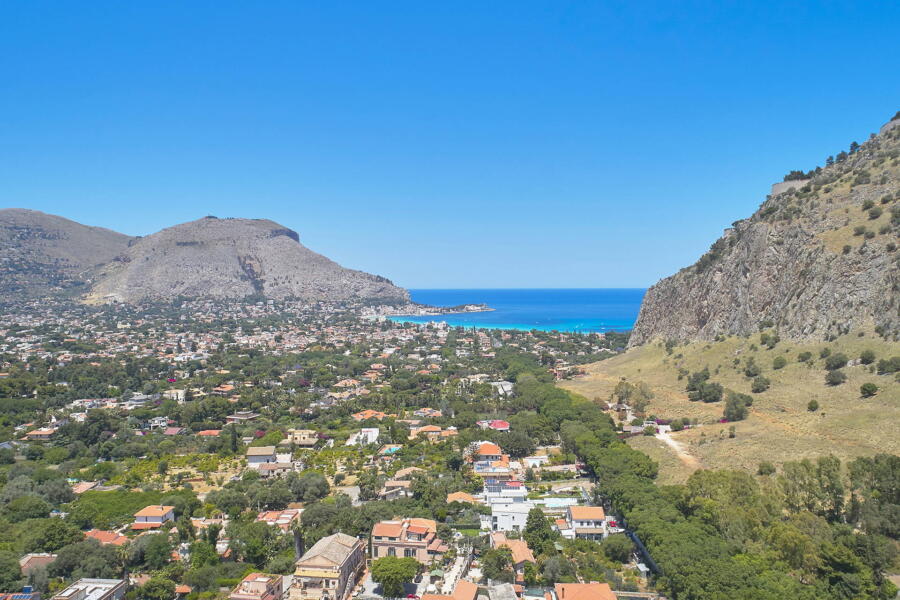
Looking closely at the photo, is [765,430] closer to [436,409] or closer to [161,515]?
[436,409]

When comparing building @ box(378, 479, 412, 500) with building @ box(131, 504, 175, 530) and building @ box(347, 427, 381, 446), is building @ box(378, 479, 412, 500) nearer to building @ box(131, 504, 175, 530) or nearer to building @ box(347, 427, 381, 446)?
building @ box(131, 504, 175, 530)

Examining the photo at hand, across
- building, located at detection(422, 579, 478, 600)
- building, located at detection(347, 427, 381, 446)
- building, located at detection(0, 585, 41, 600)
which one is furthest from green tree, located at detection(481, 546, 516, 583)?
building, located at detection(347, 427, 381, 446)

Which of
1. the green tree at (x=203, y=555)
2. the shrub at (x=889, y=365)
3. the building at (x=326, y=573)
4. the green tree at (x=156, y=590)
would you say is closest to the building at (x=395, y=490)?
the building at (x=326, y=573)

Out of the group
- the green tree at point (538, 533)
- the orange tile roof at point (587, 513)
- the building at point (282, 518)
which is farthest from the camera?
the building at point (282, 518)

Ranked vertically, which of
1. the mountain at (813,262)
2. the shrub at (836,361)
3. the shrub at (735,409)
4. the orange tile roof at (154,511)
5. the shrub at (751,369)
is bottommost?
the orange tile roof at (154,511)

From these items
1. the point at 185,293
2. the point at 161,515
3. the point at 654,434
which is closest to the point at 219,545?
the point at 161,515

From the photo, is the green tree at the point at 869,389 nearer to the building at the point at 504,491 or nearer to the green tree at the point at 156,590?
the building at the point at 504,491
